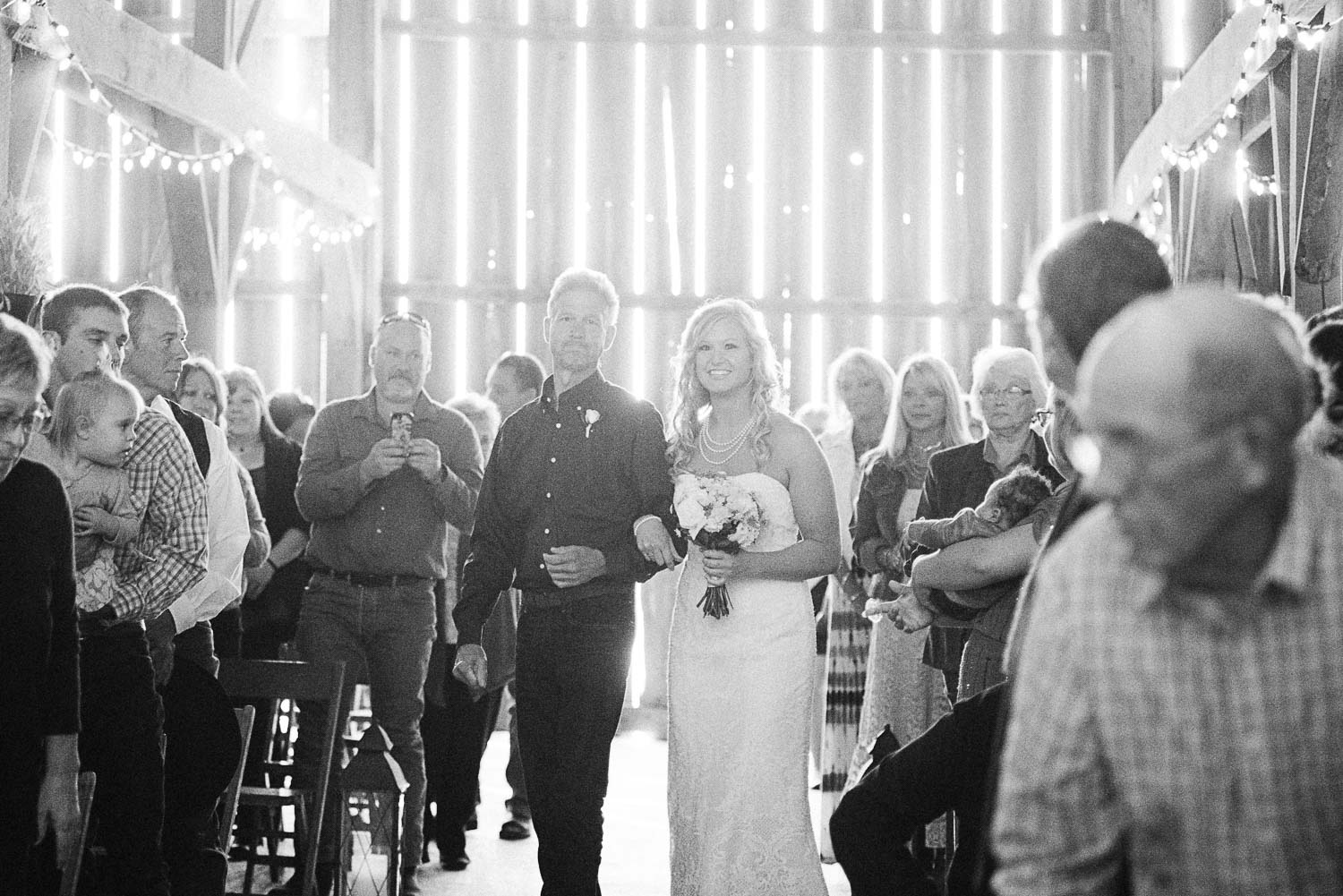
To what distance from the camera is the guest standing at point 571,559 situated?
15.3 ft

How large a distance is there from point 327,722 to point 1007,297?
849cm

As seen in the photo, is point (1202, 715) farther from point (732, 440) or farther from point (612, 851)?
point (612, 851)

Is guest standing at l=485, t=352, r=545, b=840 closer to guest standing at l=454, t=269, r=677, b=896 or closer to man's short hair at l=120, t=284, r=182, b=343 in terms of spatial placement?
guest standing at l=454, t=269, r=677, b=896

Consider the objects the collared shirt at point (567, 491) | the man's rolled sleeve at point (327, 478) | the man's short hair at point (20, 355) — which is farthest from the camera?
the man's rolled sleeve at point (327, 478)

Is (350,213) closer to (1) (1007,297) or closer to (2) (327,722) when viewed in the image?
(1) (1007,297)

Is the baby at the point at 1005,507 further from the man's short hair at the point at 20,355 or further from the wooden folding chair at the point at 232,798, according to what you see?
the wooden folding chair at the point at 232,798

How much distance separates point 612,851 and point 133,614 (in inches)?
143

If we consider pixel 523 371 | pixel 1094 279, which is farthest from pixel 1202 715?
pixel 523 371

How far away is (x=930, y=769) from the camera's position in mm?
2967

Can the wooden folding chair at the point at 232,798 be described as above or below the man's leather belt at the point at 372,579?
below

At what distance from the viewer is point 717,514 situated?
4.68m

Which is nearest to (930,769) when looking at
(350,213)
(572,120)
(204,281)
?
(204,281)

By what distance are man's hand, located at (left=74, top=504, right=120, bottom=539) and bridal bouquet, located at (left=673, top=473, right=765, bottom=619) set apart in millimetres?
1575

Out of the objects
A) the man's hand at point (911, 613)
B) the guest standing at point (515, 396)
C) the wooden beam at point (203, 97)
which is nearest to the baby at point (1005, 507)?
the man's hand at point (911, 613)
